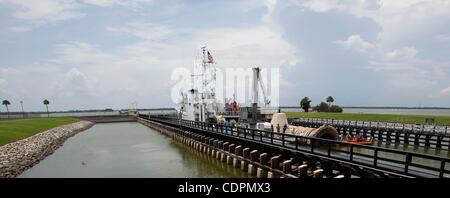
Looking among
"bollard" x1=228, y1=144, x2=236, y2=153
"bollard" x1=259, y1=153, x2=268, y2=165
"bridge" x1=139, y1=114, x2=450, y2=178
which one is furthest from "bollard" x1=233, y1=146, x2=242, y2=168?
"bollard" x1=259, y1=153, x2=268, y2=165

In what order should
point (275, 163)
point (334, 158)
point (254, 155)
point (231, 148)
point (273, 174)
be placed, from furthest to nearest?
point (231, 148)
point (254, 155)
point (275, 163)
point (273, 174)
point (334, 158)

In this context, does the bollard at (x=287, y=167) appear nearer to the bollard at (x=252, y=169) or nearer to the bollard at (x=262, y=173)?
the bollard at (x=262, y=173)

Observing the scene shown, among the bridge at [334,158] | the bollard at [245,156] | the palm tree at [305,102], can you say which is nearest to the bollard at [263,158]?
the bridge at [334,158]

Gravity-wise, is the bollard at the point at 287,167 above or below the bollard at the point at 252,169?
above

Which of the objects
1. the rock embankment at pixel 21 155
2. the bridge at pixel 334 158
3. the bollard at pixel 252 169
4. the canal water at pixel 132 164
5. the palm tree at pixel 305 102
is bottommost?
the canal water at pixel 132 164

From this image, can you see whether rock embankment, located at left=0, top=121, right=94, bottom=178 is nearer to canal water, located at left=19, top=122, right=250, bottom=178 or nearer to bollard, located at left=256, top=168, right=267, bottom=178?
canal water, located at left=19, top=122, right=250, bottom=178

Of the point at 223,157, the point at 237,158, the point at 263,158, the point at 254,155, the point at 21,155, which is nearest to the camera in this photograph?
the point at 263,158

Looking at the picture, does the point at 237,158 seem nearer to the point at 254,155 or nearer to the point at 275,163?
the point at 254,155

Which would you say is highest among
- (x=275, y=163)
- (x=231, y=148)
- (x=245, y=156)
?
(x=275, y=163)

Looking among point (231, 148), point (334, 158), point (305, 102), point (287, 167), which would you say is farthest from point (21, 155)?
point (305, 102)

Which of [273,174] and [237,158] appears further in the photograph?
[237,158]

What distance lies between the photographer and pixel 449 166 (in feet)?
60.3
